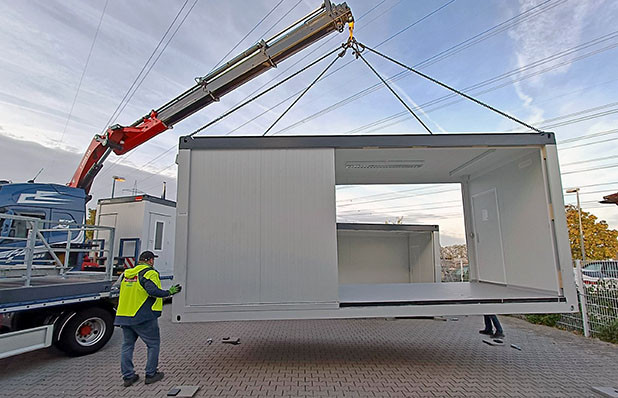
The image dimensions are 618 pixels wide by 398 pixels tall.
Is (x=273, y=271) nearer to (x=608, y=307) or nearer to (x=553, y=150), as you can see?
(x=553, y=150)

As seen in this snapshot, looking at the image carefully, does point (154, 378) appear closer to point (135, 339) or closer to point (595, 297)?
point (135, 339)

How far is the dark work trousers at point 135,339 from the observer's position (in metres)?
3.79

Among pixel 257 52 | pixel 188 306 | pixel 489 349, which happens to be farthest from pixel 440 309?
pixel 257 52

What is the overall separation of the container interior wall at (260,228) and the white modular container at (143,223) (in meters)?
4.90

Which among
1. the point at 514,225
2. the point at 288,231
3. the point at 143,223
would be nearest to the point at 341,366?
the point at 288,231

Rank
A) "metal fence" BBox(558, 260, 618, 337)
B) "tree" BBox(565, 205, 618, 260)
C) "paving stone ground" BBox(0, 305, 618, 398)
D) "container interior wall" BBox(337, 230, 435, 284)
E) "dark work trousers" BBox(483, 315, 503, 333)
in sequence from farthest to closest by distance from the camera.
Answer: "tree" BBox(565, 205, 618, 260) < "container interior wall" BBox(337, 230, 435, 284) < "dark work trousers" BBox(483, 315, 503, 333) < "metal fence" BBox(558, 260, 618, 337) < "paving stone ground" BBox(0, 305, 618, 398)

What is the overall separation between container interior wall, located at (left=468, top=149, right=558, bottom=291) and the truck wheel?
638cm

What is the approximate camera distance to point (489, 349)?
529 centimetres

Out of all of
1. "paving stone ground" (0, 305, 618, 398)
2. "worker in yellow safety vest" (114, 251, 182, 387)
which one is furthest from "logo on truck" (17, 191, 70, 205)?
"worker in yellow safety vest" (114, 251, 182, 387)

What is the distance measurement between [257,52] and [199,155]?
3.76 metres

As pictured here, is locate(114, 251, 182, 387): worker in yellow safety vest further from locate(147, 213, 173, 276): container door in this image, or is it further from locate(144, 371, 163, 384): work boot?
locate(147, 213, 173, 276): container door

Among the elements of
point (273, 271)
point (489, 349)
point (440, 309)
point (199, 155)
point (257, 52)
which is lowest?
point (489, 349)

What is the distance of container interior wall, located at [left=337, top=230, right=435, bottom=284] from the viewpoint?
9406 mm

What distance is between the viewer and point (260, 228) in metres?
3.85
